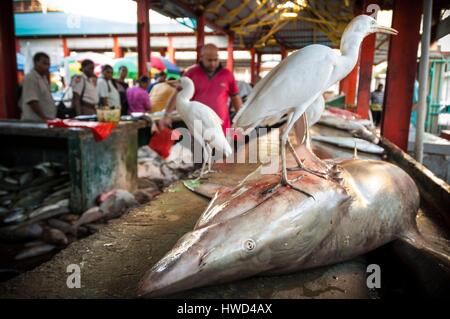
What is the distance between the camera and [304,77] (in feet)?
6.14

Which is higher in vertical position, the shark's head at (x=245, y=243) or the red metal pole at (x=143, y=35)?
the red metal pole at (x=143, y=35)

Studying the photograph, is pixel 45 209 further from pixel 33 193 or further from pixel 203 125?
pixel 203 125

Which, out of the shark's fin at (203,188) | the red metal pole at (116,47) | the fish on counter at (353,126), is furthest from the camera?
the red metal pole at (116,47)

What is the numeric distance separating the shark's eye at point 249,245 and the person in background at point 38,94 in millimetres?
5199

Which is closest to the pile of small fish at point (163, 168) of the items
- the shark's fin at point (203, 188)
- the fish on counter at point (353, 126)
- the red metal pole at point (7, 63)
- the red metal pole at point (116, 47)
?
the fish on counter at point (353, 126)

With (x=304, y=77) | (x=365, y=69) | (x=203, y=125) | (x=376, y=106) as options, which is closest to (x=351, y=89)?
(x=376, y=106)

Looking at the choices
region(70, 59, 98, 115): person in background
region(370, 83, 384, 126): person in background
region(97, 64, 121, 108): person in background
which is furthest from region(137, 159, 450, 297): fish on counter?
region(370, 83, 384, 126): person in background

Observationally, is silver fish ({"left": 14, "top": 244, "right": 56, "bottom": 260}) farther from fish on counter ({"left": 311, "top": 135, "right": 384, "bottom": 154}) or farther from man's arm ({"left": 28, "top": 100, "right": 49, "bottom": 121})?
fish on counter ({"left": 311, "top": 135, "right": 384, "bottom": 154})

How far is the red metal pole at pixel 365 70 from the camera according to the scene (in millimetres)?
7504

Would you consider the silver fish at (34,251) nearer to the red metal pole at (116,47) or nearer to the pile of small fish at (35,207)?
the pile of small fish at (35,207)

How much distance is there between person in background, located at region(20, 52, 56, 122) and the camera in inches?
208

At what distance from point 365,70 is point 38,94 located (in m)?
6.55

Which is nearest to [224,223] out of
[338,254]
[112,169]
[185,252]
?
[185,252]

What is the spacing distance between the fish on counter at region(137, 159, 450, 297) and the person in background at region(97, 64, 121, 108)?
574 cm
